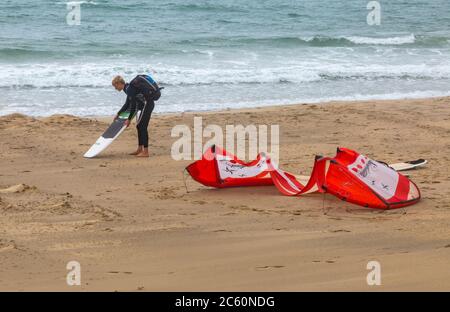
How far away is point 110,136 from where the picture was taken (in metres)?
11.3

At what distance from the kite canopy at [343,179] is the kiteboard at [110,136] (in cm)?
258

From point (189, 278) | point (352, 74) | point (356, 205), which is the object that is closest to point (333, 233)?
point (356, 205)

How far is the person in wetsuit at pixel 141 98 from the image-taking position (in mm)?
10773

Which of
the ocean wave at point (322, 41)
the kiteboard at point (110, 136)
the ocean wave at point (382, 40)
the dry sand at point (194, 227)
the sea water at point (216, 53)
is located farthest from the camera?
the ocean wave at point (382, 40)

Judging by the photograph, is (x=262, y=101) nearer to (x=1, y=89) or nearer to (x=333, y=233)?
(x=1, y=89)

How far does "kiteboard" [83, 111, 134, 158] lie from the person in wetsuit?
0.20 metres

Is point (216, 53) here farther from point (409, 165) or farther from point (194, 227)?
point (194, 227)

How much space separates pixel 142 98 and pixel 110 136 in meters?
0.75

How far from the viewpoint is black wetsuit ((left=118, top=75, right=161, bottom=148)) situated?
35.4 ft

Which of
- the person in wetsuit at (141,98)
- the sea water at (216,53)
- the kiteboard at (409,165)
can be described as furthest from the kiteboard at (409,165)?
the sea water at (216,53)

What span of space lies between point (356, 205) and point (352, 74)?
12494mm

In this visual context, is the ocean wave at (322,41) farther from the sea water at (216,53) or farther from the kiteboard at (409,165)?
the kiteboard at (409,165)

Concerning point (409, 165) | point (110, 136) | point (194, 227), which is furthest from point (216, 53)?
point (194, 227)

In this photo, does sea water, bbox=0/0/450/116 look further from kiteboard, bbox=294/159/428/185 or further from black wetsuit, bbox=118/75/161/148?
kiteboard, bbox=294/159/428/185
